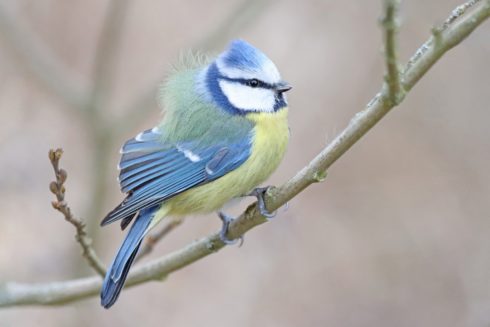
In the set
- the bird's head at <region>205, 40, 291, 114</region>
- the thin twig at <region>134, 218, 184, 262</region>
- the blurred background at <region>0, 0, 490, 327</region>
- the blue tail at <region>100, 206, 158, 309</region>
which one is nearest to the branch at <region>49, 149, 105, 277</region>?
the blue tail at <region>100, 206, 158, 309</region>

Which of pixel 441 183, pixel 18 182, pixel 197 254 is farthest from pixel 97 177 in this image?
pixel 441 183

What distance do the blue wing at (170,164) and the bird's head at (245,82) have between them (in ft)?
0.50

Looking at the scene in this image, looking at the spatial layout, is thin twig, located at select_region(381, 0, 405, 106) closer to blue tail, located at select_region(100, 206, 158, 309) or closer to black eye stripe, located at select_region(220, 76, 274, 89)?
black eye stripe, located at select_region(220, 76, 274, 89)

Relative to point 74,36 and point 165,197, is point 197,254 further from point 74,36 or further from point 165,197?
point 74,36

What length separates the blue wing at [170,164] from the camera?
2641 millimetres

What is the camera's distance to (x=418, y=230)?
16.3 feet

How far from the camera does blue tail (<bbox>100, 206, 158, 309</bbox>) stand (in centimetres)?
233

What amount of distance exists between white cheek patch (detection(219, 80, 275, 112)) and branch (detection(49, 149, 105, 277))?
80 centimetres

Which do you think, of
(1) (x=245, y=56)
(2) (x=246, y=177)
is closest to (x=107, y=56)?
(1) (x=245, y=56)

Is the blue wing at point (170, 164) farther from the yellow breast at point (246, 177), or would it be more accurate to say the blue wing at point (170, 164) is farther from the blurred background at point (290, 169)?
the blurred background at point (290, 169)

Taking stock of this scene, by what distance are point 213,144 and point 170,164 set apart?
0.19 meters

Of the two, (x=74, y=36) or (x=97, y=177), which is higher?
(x=97, y=177)

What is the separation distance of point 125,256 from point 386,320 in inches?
117

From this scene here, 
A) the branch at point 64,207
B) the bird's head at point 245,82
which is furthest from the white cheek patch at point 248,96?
the branch at point 64,207
